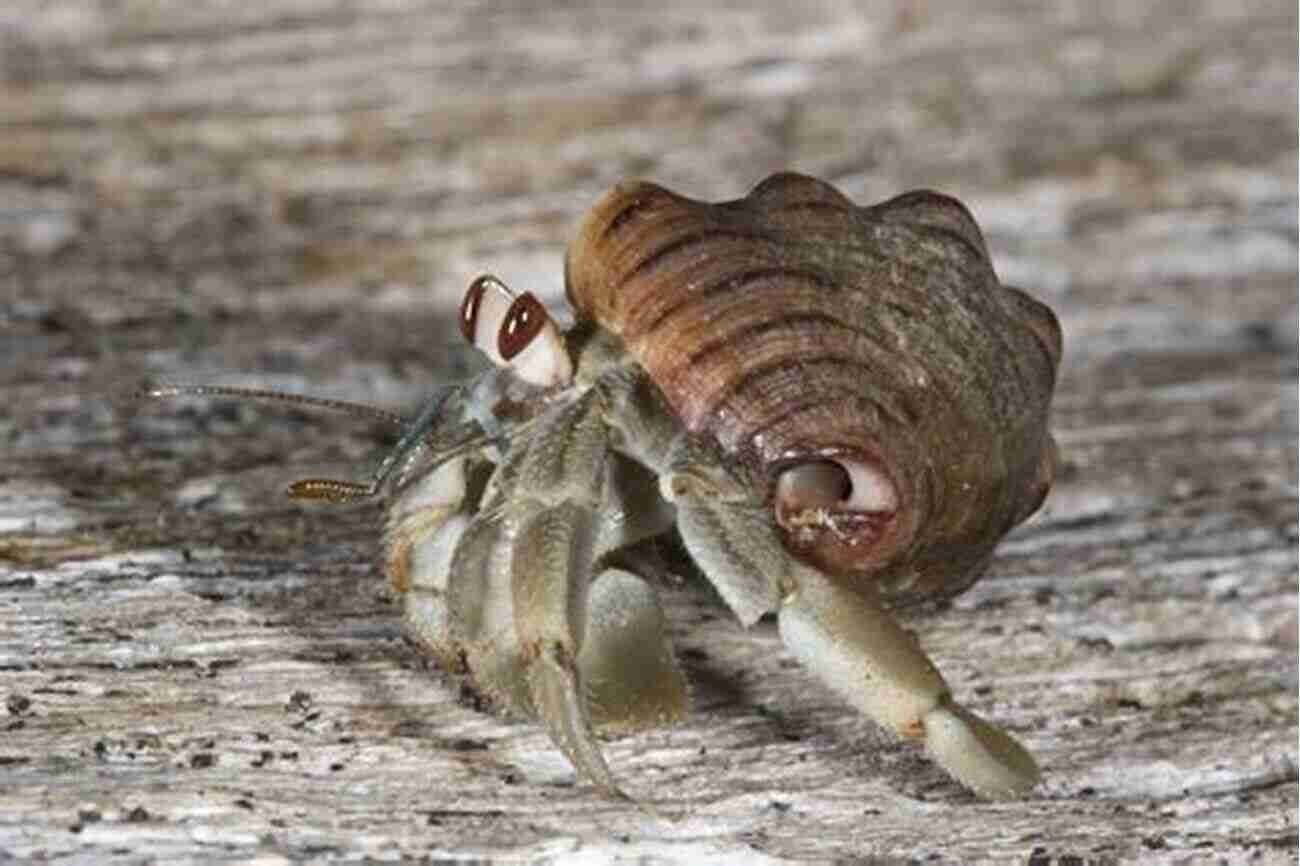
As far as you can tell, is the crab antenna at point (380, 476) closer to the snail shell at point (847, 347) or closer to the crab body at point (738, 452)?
the crab body at point (738, 452)

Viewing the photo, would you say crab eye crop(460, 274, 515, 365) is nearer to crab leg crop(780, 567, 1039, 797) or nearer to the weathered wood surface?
the weathered wood surface

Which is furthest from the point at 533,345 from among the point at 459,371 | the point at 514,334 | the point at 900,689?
the point at 459,371

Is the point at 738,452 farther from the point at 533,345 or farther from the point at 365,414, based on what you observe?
the point at 365,414

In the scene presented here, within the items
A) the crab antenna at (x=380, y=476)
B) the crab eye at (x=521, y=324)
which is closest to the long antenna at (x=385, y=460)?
the crab antenna at (x=380, y=476)

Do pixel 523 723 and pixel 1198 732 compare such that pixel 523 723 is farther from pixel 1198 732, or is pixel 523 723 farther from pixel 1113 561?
pixel 1113 561

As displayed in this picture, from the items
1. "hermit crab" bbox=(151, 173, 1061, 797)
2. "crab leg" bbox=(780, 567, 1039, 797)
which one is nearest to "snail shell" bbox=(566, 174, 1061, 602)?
"hermit crab" bbox=(151, 173, 1061, 797)

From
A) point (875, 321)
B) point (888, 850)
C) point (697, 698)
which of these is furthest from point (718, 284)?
point (888, 850)
